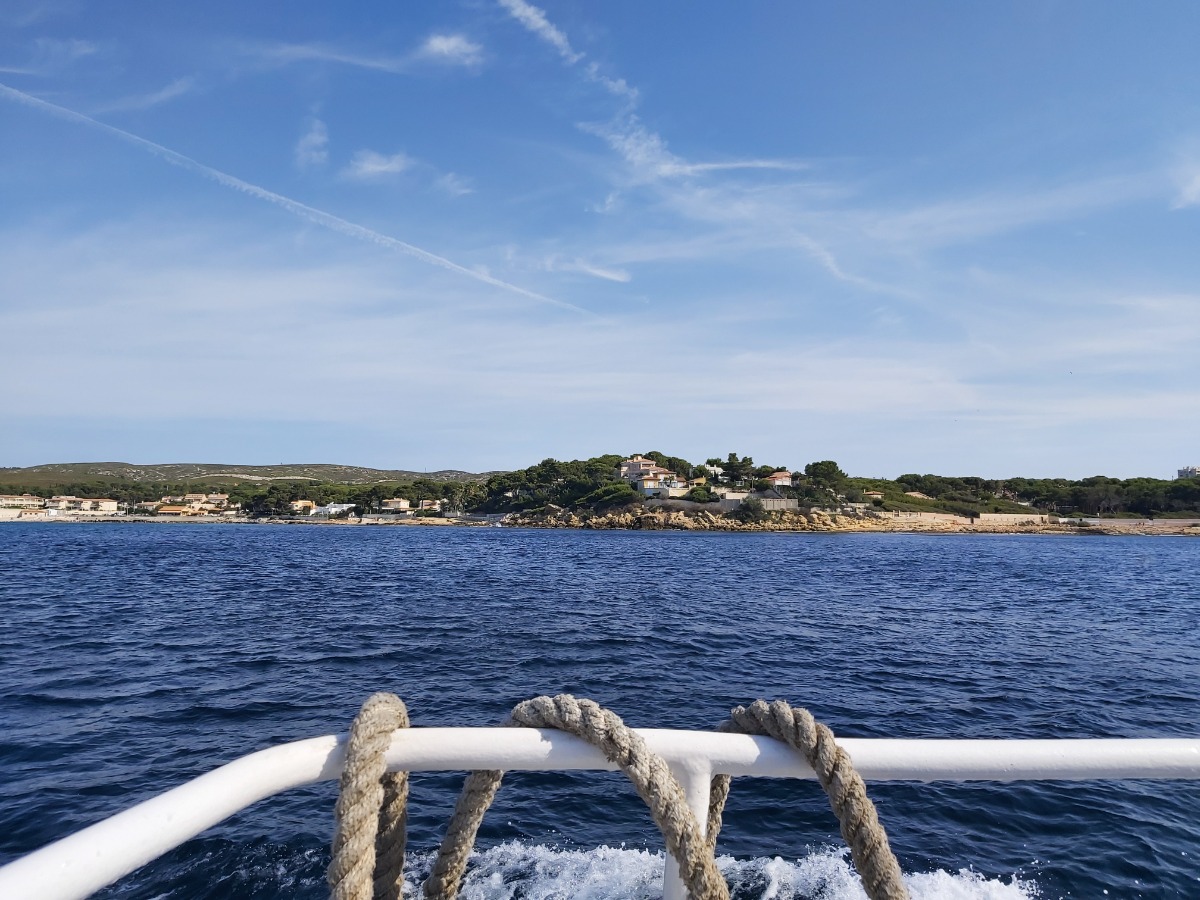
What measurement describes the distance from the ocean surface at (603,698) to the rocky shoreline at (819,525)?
7791cm

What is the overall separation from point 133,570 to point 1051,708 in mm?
45195

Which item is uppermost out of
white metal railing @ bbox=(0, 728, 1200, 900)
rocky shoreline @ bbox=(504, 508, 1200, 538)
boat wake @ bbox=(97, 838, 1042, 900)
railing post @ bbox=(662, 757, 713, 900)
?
white metal railing @ bbox=(0, 728, 1200, 900)

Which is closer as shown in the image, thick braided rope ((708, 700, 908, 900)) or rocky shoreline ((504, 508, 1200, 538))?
thick braided rope ((708, 700, 908, 900))

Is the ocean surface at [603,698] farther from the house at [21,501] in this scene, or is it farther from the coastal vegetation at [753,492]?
the house at [21,501]

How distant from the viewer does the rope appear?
1.82 m

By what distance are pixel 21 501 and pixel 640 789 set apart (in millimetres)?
203041

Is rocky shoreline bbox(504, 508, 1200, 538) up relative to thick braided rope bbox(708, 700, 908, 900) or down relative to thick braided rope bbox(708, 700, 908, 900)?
down

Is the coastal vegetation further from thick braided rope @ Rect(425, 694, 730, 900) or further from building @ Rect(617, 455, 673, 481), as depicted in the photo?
thick braided rope @ Rect(425, 694, 730, 900)

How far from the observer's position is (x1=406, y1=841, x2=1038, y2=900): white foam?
277 inches

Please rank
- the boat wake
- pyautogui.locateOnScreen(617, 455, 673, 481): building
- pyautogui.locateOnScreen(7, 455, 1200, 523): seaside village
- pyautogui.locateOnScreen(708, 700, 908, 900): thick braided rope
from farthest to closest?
pyautogui.locateOnScreen(617, 455, 673, 481): building < pyautogui.locateOnScreen(7, 455, 1200, 523): seaside village < the boat wake < pyautogui.locateOnScreen(708, 700, 908, 900): thick braided rope

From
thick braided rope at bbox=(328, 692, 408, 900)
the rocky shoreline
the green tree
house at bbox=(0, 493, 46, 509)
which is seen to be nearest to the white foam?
thick braided rope at bbox=(328, 692, 408, 900)

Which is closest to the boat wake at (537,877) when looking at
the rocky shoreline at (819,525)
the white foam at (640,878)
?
the white foam at (640,878)

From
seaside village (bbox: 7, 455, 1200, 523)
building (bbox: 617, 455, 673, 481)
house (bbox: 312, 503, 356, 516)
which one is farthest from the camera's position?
house (bbox: 312, 503, 356, 516)

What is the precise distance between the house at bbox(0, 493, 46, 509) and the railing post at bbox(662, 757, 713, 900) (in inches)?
7813
